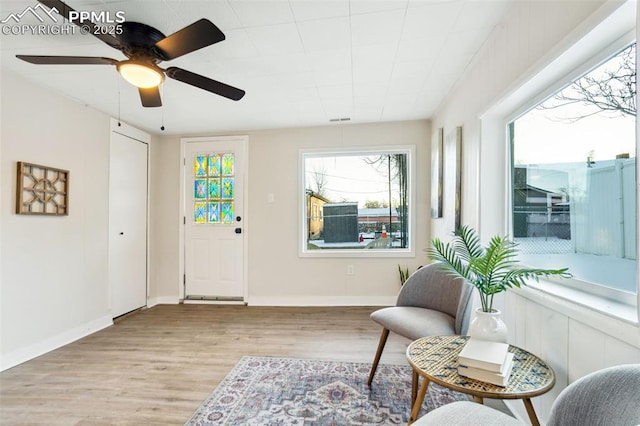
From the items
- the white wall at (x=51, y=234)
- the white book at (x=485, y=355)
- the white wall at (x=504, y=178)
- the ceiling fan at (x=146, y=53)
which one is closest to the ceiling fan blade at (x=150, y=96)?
the ceiling fan at (x=146, y=53)

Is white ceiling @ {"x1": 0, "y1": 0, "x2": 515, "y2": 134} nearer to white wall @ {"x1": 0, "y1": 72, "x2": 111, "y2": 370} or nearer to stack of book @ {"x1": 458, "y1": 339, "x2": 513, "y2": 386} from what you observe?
white wall @ {"x1": 0, "y1": 72, "x2": 111, "y2": 370}

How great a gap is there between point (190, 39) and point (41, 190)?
2.10m

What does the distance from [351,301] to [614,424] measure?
9.76ft

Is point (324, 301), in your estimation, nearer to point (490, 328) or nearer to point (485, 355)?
point (490, 328)

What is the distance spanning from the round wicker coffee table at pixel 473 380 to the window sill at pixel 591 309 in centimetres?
24

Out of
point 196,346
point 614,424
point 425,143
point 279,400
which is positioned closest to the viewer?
point 614,424

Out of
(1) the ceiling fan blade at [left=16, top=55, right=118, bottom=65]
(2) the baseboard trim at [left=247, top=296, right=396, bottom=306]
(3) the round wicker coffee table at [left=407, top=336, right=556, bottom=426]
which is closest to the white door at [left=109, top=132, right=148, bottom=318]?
(2) the baseboard trim at [left=247, top=296, right=396, bottom=306]

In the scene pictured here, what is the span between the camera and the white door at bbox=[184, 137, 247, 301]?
12.4 feet

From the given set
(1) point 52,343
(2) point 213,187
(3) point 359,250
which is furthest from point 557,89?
(1) point 52,343

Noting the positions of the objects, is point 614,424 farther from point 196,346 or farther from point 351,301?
point 351,301

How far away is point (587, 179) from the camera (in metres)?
1.23

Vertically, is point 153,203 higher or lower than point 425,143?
lower

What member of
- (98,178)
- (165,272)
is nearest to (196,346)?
(165,272)

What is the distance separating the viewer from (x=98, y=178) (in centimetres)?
303
